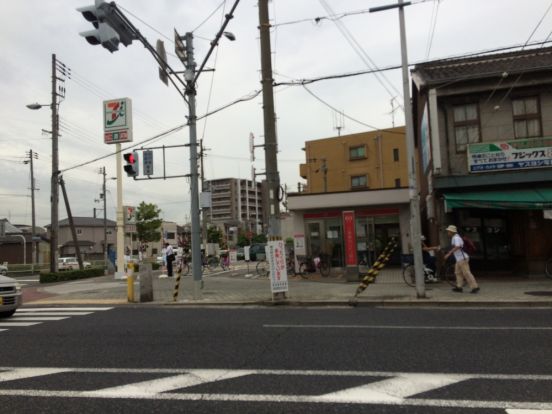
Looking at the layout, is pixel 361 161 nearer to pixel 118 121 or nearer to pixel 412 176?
pixel 118 121

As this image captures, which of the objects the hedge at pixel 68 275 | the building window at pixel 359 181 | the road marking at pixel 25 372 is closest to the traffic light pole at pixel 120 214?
the hedge at pixel 68 275

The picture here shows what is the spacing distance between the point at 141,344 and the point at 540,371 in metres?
5.89

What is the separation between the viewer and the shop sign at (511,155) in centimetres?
1537

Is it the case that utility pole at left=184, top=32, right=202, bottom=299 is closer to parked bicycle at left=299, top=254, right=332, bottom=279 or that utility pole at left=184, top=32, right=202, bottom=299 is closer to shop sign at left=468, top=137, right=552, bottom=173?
parked bicycle at left=299, top=254, right=332, bottom=279

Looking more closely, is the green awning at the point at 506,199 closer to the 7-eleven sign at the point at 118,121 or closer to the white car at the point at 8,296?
the white car at the point at 8,296

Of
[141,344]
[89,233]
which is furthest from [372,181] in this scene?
[89,233]

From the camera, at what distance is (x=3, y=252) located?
160 feet

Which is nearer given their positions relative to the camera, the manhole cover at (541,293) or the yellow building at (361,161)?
the manhole cover at (541,293)

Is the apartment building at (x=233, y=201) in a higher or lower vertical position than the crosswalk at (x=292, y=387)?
higher

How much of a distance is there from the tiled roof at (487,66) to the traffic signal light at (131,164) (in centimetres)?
1058

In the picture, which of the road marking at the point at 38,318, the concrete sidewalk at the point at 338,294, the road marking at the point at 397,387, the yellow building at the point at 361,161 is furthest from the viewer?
the yellow building at the point at 361,161

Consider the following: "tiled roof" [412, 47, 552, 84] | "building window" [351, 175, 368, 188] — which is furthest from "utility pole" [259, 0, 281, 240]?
"building window" [351, 175, 368, 188]

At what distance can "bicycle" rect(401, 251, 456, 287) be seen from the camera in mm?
15212

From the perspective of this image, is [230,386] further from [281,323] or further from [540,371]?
[281,323]
